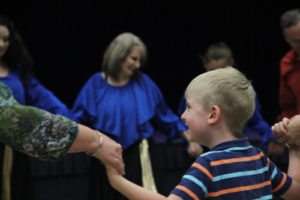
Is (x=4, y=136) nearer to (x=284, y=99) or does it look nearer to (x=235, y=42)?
(x=284, y=99)

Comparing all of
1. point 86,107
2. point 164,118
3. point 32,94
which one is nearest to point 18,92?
point 32,94

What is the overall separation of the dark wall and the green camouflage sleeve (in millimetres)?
5451

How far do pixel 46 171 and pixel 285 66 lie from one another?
2523 millimetres

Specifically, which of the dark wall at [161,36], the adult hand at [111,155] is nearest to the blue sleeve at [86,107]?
the adult hand at [111,155]

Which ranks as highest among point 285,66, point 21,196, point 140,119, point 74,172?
point 285,66

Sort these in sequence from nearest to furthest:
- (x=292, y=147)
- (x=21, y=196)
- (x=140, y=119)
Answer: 1. (x=292, y=147)
2. (x=21, y=196)
3. (x=140, y=119)

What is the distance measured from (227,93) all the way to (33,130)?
642mm

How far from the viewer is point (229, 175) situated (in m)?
1.78

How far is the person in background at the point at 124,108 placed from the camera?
3.89 metres

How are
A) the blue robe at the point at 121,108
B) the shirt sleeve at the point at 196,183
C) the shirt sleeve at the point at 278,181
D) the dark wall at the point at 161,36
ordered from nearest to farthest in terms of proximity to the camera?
the shirt sleeve at the point at 196,183, the shirt sleeve at the point at 278,181, the blue robe at the point at 121,108, the dark wall at the point at 161,36

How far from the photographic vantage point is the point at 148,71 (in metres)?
8.15

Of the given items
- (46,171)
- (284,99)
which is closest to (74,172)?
(46,171)

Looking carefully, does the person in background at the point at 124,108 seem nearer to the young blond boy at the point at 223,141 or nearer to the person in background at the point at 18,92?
the person in background at the point at 18,92

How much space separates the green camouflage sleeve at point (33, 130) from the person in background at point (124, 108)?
5.90 ft
